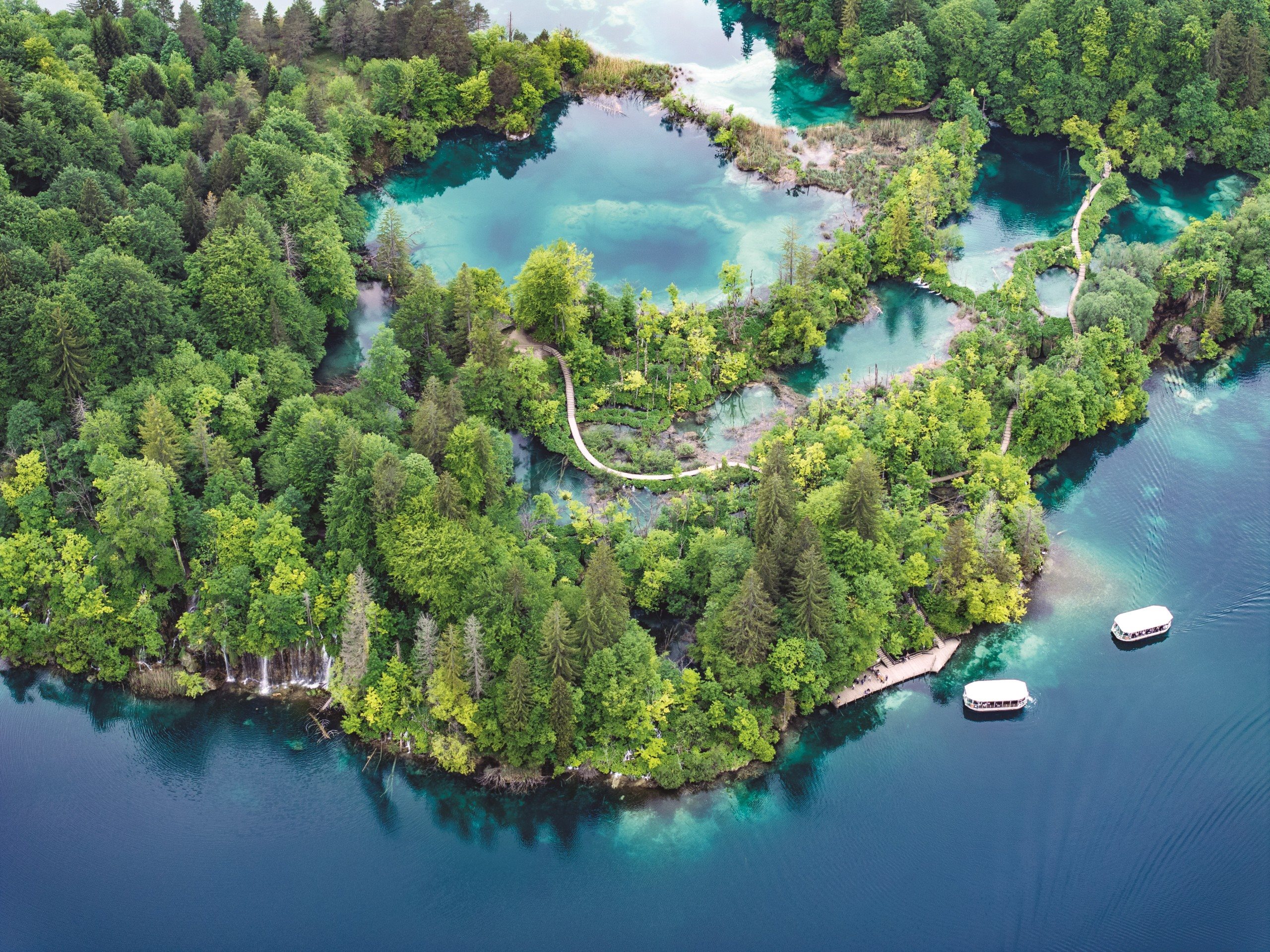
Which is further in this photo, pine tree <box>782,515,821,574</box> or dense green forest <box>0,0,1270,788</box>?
pine tree <box>782,515,821,574</box>

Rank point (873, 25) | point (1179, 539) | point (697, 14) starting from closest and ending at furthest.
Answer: point (1179, 539)
point (873, 25)
point (697, 14)

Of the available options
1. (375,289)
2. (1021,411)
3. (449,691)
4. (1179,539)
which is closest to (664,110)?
(375,289)

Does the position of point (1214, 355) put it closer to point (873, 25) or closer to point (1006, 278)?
point (1006, 278)

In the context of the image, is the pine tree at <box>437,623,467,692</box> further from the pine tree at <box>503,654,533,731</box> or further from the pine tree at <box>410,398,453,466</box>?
the pine tree at <box>410,398,453,466</box>

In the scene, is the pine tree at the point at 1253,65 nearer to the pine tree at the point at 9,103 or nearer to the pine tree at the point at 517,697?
the pine tree at the point at 517,697

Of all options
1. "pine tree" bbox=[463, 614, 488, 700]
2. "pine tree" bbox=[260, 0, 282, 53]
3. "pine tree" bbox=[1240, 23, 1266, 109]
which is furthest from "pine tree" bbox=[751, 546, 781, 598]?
"pine tree" bbox=[260, 0, 282, 53]

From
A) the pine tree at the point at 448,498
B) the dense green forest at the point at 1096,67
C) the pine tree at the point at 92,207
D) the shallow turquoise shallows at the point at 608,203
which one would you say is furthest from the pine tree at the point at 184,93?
the dense green forest at the point at 1096,67
